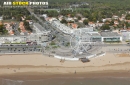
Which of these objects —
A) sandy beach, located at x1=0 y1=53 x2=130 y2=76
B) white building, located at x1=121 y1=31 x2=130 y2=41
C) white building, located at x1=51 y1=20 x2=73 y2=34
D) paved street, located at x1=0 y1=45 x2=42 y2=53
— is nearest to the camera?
sandy beach, located at x1=0 y1=53 x2=130 y2=76

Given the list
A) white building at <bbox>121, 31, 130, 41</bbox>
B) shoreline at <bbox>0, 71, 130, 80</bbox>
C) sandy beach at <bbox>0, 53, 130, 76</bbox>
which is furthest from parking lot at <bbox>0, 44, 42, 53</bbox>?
white building at <bbox>121, 31, 130, 41</bbox>

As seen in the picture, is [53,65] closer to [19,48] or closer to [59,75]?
[59,75]

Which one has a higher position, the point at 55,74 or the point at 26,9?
the point at 26,9

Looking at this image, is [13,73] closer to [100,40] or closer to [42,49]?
[42,49]

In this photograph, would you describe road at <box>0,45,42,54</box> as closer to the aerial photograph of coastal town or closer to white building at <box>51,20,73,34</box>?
the aerial photograph of coastal town

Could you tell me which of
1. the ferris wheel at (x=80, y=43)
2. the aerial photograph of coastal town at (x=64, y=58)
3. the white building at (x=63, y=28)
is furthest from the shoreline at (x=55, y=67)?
the white building at (x=63, y=28)

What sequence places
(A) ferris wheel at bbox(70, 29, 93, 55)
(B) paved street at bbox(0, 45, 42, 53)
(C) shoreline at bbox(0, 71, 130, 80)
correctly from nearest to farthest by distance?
(C) shoreline at bbox(0, 71, 130, 80)
(A) ferris wheel at bbox(70, 29, 93, 55)
(B) paved street at bbox(0, 45, 42, 53)

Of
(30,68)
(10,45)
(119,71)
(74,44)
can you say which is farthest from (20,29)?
(119,71)

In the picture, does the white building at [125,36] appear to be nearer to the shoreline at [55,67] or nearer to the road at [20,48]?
the shoreline at [55,67]
